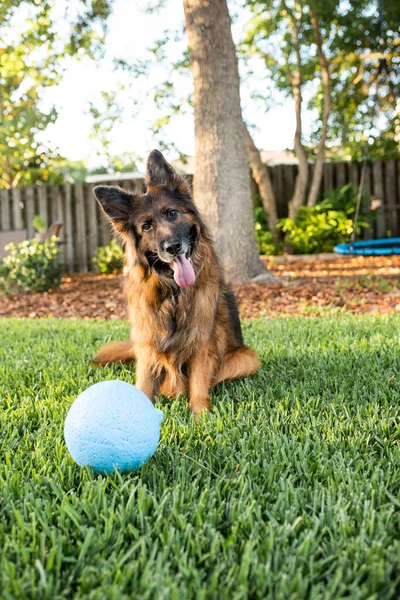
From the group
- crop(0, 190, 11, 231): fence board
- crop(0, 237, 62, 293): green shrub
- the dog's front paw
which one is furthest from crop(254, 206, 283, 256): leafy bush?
the dog's front paw

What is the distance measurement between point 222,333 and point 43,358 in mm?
1767

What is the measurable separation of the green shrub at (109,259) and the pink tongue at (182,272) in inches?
411

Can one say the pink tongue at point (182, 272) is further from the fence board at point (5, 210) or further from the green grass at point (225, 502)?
the fence board at point (5, 210)

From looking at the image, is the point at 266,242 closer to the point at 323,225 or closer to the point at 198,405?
the point at 323,225

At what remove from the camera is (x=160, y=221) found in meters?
3.34

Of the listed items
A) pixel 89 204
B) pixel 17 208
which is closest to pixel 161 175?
pixel 89 204

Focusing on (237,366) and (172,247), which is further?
(237,366)

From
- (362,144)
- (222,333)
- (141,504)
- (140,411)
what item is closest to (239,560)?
(141,504)

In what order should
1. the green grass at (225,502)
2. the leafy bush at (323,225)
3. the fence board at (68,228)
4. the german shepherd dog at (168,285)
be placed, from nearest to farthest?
the green grass at (225,502) < the german shepherd dog at (168,285) < the leafy bush at (323,225) < the fence board at (68,228)

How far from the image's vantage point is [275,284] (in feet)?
29.7

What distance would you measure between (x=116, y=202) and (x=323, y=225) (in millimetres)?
11845

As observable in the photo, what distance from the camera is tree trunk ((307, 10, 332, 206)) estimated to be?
46.4 feet

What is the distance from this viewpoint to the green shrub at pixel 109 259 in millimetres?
13828

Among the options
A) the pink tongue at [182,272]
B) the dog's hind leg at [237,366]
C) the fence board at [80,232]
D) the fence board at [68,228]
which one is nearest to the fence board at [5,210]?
the fence board at [68,228]
